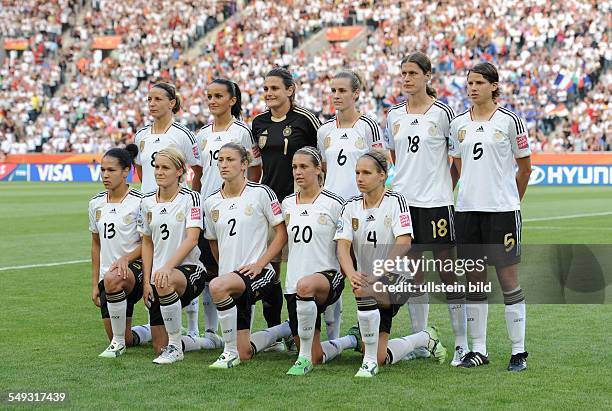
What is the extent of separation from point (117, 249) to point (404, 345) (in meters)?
2.35

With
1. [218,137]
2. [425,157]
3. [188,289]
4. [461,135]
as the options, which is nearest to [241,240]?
[188,289]

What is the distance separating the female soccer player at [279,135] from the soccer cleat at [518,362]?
1851mm

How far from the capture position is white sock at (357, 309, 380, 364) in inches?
262

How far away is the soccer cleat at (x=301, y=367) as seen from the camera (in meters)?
6.69

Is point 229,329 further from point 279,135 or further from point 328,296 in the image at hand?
point 279,135

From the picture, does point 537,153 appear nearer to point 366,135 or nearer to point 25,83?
point 25,83

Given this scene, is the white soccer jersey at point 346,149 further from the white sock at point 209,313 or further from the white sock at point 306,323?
the white sock at point 209,313

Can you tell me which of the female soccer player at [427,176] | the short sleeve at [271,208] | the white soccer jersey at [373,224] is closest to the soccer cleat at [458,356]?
the female soccer player at [427,176]

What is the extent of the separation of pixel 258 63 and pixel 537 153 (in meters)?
13.2

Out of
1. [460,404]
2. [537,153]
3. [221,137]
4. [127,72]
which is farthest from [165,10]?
[460,404]

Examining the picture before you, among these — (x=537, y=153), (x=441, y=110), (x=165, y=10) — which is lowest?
(x=537, y=153)

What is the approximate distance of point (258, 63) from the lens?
39906 millimetres

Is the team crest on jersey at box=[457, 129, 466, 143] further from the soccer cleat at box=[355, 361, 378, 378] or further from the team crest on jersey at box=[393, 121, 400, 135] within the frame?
the soccer cleat at box=[355, 361, 378, 378]

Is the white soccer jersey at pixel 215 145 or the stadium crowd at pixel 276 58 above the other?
the stadium crowd at pixel 276 58
